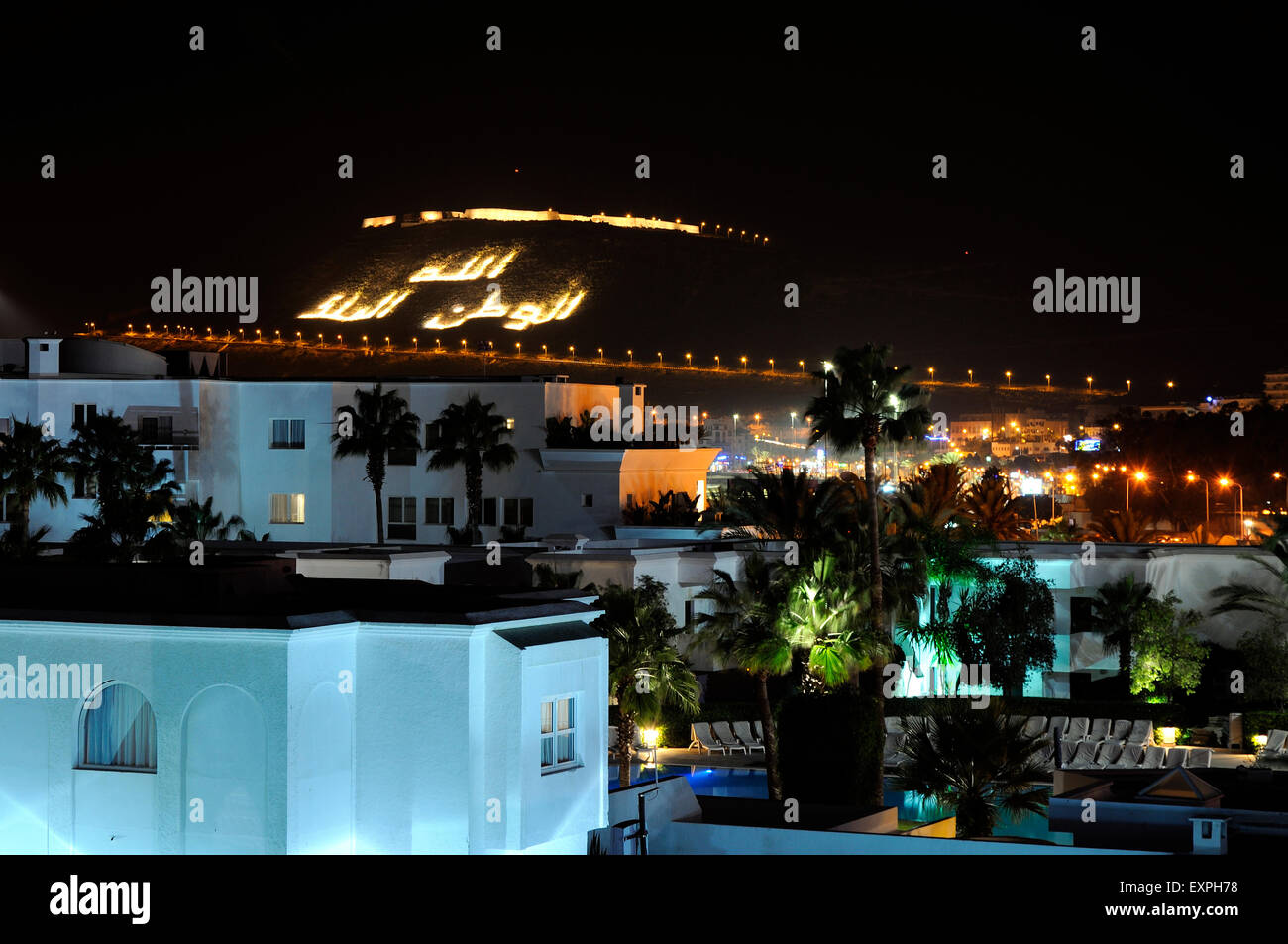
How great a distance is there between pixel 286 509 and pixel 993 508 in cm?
2553

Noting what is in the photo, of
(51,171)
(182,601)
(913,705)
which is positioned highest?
(51,171)

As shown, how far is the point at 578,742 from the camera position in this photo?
72.0 feet

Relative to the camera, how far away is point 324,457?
60531mm

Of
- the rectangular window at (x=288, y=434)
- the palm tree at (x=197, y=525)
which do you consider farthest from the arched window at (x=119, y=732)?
the rectangular window at (x=288, y=434)

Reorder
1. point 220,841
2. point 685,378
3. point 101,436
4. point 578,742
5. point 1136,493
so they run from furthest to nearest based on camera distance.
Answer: point 685,378
point 1136,493
point 101,436
point 578,742
point 220,841

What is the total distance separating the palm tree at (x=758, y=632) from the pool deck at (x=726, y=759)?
2094 mm

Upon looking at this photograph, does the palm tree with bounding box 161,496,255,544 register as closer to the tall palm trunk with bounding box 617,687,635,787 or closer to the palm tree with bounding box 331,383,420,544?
the palm tree with bounding box 331,383,420,544

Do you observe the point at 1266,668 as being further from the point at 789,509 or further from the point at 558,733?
the point at 558,733

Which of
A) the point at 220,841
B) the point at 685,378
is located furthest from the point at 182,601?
the point at 685,378

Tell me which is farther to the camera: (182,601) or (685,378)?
(685,378)
